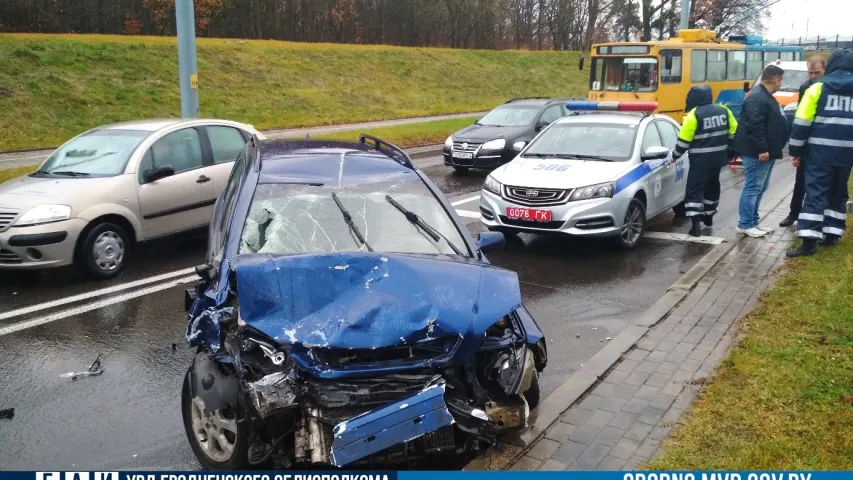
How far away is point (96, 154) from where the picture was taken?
27.1ft

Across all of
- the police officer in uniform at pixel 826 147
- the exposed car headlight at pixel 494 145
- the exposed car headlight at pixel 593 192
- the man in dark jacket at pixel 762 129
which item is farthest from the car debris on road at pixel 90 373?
the exposed car headlight at pixel 494 145

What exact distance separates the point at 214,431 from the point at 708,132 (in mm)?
7577

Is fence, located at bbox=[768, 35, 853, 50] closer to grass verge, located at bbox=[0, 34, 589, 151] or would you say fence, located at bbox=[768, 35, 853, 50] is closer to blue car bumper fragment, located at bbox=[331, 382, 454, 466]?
grass verge, located at bbox=[0, 34, 589, 151]

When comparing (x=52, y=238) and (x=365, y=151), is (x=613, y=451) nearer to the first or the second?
(x=365, y=151)

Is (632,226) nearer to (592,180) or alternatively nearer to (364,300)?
(592,180)

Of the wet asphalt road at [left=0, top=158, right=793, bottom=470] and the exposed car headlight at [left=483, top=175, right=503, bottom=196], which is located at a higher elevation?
the exposed car headlight at [left=483, top=175, right=503, bottom=196]

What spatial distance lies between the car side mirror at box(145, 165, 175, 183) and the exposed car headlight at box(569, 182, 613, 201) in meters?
4.55

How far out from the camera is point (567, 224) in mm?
8609

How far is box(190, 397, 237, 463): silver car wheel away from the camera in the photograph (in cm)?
379

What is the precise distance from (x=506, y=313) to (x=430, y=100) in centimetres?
3063

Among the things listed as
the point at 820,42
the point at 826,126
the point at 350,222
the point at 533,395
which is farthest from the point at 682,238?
the point at 820,42

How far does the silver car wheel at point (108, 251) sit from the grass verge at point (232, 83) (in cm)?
1182

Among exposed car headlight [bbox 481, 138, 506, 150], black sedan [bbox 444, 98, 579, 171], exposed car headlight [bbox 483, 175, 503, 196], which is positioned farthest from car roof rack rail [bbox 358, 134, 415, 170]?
exposed car headlight [bbox 481, 138, 506, 150]

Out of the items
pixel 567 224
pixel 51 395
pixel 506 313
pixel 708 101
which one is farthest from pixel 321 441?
pixel 708 101
